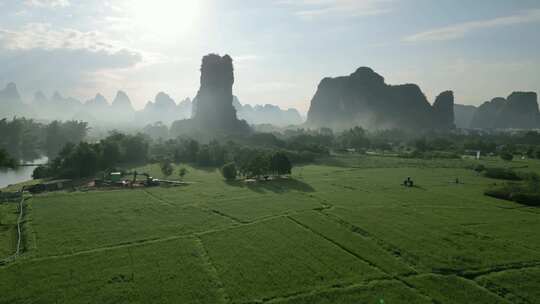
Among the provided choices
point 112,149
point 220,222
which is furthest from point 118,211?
point 112,149

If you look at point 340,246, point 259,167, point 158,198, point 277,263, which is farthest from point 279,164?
point 277,263

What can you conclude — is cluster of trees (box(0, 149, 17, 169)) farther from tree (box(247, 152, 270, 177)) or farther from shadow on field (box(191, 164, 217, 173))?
shadow on field (box(191, 164, 217, 173))

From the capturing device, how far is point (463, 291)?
727 inches

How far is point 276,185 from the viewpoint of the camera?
51.0 metres

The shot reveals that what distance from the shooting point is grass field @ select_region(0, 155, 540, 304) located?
18.2 metres

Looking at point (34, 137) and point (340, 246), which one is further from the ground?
point (34, 137)

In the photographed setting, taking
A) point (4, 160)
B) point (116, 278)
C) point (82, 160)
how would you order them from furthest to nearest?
point (82, 160) < point (4, 160) < point (116, 278)

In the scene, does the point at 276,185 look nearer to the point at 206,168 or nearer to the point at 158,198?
the point at 158,198

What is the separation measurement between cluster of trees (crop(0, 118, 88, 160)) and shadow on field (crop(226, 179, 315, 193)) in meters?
80.4

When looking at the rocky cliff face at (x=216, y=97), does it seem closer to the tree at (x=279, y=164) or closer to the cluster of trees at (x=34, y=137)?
the cluster of trees at (x=34, y=137)

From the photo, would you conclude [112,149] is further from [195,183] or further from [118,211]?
[118,211]

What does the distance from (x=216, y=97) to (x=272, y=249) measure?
129502mm

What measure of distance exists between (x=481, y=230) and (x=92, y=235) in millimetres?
31515

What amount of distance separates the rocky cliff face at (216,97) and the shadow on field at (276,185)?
93.2 metres
